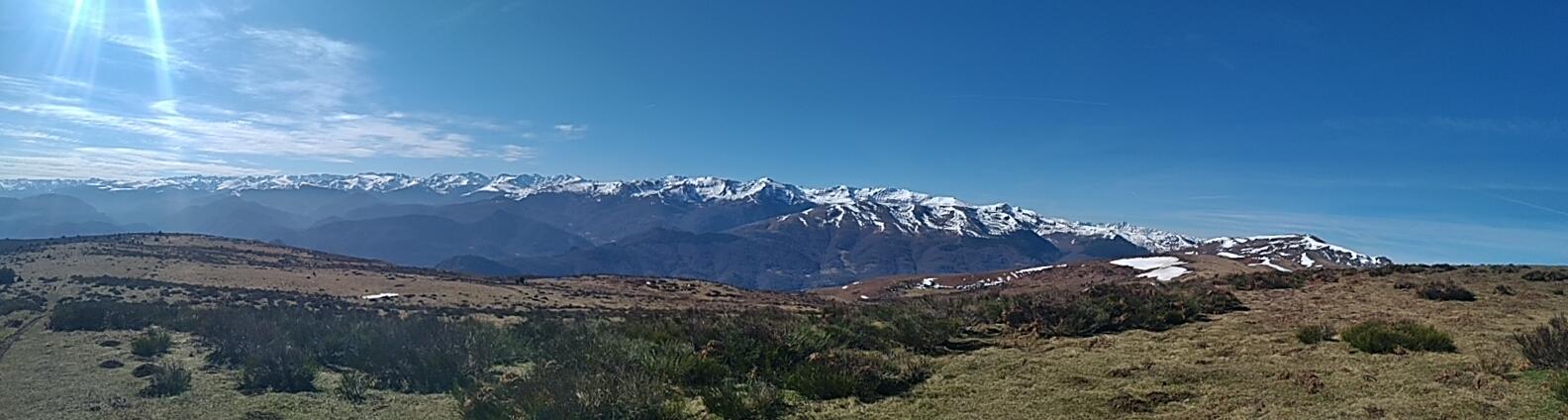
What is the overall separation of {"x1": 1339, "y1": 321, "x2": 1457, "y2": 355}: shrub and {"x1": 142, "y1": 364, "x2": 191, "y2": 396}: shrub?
1896 centimetres

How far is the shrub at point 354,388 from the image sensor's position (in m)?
11.7

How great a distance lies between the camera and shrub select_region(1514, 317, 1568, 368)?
362 inches

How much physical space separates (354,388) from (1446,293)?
23.2 meters

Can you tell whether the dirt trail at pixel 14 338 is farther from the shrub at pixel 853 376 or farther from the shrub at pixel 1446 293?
the shrub at pixel 1446 293

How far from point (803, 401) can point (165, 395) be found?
10.3m

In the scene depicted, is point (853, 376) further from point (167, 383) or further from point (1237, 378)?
point (167, 383)

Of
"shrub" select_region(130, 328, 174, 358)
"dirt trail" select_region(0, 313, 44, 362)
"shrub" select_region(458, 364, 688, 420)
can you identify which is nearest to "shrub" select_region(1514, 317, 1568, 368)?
Answer: "shrub" select_region(458, 364, 688, 420)

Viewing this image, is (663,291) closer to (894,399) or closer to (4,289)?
(4,289)

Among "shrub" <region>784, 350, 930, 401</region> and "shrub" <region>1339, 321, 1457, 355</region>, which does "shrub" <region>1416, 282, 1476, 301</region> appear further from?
"shrub" <region>784, 350, 930, 401</region>

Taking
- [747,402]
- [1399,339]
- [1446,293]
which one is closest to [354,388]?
[747,402]

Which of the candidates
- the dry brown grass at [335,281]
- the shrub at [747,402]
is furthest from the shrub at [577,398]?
the dry brown grass at [335,281]

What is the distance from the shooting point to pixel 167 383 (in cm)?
1187

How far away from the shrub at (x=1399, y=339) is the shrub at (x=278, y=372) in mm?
17110

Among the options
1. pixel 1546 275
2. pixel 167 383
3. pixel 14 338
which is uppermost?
pixel 1546 275
